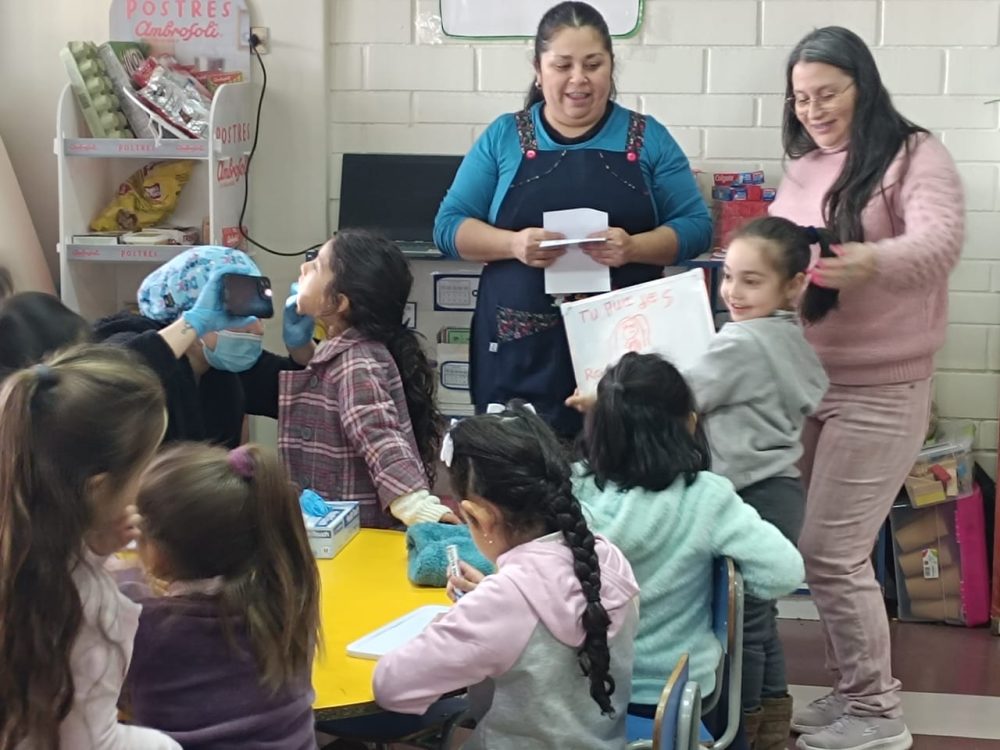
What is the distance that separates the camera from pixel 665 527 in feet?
6.74

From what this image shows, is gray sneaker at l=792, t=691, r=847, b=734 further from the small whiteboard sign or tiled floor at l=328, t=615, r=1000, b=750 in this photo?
the small whiteboard sign

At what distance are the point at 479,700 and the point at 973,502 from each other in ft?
7.67

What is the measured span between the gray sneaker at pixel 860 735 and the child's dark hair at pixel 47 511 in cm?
198

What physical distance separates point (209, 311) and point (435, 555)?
0.71 m

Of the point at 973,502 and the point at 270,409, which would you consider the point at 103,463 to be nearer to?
the point at 270,409

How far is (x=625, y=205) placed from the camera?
2830 mm

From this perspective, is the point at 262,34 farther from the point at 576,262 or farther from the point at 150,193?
the point at 576,262

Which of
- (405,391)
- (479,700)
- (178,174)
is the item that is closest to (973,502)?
(405,391)

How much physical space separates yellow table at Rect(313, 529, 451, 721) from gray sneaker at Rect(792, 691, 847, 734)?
1.21 m

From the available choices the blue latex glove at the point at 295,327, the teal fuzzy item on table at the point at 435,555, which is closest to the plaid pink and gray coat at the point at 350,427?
the blue latex glove at the point at 295,327

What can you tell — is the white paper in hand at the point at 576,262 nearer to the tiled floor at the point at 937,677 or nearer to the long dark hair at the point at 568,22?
the long dark hair at the point at 568,22

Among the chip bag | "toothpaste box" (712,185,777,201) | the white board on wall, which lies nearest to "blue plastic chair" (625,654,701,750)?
"toothpaste box" (712,185,777,201)

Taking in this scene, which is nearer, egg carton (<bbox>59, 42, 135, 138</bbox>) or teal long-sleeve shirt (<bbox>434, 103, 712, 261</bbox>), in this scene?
teal long-sleeve shirt (<bbox>434, 103, 712, 261</bbox>)

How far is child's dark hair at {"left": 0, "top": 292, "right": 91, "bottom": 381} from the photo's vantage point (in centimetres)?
218
